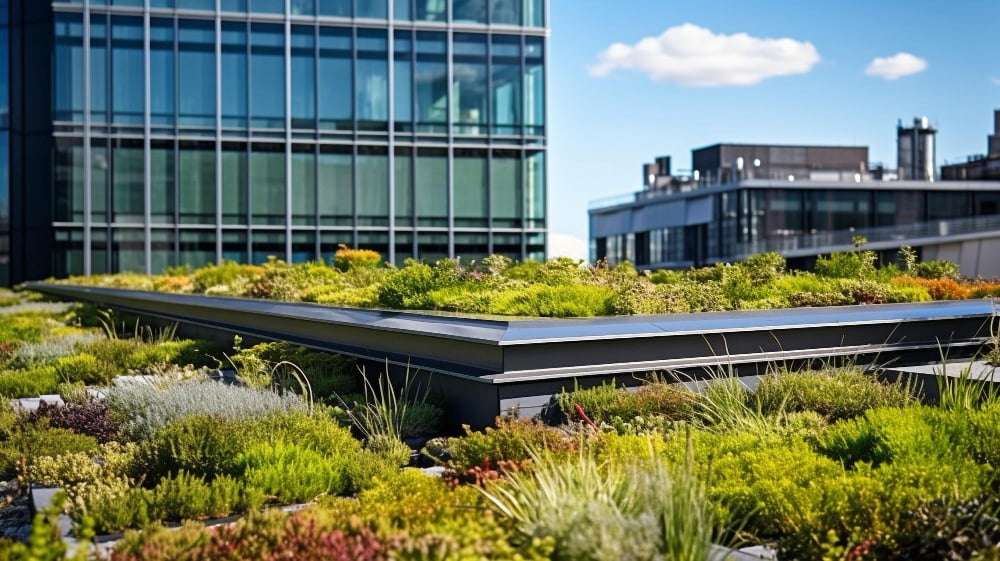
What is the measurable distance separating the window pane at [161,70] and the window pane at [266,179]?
309 cm

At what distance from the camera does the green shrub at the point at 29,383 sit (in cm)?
1246

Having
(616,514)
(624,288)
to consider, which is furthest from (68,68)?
(616,514)

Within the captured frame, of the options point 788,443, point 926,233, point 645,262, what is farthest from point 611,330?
point 645,262

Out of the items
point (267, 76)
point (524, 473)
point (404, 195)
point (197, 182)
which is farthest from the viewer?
point (404, 195)

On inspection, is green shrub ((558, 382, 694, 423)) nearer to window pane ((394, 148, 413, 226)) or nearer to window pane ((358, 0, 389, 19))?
window pane ((394, 148, 413, 226))

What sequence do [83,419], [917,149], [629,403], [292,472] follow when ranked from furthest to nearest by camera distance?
[917,149] < [83,419] < [629,403] < [292,472]

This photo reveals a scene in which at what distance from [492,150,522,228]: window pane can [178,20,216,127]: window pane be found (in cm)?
951

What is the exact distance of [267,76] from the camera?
3462 centimetres

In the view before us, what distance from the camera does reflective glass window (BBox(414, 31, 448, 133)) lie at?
3503cm

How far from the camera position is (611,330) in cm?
959

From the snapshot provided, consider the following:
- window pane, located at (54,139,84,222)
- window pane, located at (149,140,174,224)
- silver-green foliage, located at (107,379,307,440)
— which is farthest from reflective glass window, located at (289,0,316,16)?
silver-green foliage, located at (107,379,307,440)

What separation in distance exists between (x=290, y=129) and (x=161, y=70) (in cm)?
456

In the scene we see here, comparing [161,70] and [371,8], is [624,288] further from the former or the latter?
[161,70]

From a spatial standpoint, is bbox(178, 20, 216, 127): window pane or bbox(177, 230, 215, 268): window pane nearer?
bbox(178, 20, 216, 127): window pane
